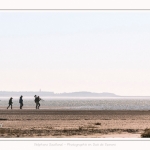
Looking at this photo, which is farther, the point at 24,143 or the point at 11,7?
the point at 11,7

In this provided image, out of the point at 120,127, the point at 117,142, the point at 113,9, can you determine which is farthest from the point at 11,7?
the point at 120,127

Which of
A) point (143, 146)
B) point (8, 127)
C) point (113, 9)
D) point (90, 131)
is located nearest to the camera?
point (143, 146)

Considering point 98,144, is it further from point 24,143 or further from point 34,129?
point 34,129

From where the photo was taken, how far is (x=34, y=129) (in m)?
24.2

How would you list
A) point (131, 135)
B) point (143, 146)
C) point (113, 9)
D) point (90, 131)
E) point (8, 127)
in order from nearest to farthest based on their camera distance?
point (143, 146) → point (113, 9) → point (131, 135) → point (90, 131) → point (8, 127)

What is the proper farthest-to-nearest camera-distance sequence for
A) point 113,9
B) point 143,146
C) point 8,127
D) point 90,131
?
point 8,127 → point 90,131 → point 113,9 → point 143,146

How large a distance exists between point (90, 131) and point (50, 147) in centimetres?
609

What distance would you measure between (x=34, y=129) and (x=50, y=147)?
6.97m

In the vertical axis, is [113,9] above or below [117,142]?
A: above

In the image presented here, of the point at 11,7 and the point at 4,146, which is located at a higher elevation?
the point at 11,7

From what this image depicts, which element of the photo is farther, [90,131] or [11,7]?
[90,131]

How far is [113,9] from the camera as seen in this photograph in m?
19.6

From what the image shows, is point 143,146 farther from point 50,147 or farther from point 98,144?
point 50,147

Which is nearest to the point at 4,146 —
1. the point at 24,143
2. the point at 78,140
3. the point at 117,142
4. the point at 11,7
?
the point at 24,143
